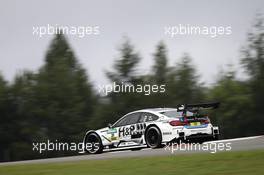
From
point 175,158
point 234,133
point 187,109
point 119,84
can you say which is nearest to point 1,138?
point 119,84

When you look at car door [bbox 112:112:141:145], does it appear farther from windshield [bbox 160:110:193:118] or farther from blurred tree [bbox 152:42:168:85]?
blurred tree [bbox 152:42:168:85]

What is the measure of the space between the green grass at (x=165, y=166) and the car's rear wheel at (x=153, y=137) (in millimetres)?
2534

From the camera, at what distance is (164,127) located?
49.7 feet

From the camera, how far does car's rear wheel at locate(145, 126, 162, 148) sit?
1524 centimetres

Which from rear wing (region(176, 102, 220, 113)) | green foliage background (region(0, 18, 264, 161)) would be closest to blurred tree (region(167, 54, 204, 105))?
green foliage background (region(0, 18, 264, 161))

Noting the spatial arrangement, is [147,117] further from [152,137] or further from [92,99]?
[92,99]

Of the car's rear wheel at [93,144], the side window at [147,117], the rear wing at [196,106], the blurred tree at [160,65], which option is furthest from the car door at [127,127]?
the blurred tree at [160,65]

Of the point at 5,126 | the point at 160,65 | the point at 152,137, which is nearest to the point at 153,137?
the point at 152,137

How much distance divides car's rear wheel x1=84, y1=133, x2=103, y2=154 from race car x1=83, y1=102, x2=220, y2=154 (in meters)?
0.67

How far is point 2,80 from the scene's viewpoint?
4403 cm

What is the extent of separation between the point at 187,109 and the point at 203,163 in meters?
4.40

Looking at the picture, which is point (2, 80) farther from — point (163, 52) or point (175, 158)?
point (175, 158)

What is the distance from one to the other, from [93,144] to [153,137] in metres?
2.55

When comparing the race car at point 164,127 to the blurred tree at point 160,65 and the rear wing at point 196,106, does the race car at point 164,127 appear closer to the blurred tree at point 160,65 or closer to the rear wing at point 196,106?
the rear wing at point 196,106
